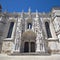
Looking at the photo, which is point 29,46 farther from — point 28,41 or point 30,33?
point 30,33

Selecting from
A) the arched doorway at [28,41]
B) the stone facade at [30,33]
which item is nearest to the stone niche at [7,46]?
the stone facade at [30,33]

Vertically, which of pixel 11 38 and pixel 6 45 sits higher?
pixel 11 38

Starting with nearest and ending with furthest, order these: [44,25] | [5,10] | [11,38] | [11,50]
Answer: [11,50] < [11,38] < [44,25] < [5,10]

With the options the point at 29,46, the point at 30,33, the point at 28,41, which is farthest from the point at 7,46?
the point at 30,33

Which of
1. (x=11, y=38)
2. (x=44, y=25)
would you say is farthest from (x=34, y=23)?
(x=11, y=38)

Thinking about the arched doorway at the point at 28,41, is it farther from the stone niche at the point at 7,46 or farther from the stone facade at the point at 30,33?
the stone niche at the point at 7,46

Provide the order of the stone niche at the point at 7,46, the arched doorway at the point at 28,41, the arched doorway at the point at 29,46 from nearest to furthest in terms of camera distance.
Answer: the stone niche at the point at 7,46, the arched doorway at the point at 29,46, the arched doorway at the point at 28,41

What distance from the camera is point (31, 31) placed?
49.0 ft

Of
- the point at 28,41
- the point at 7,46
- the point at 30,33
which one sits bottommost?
the point at 7,46

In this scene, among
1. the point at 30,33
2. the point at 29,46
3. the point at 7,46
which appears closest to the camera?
the point at 7,46

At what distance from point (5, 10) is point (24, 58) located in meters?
10.6

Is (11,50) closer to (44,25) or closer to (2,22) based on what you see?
(2,22)

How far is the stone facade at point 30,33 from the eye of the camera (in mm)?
13195

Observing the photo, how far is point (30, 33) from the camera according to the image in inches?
593
